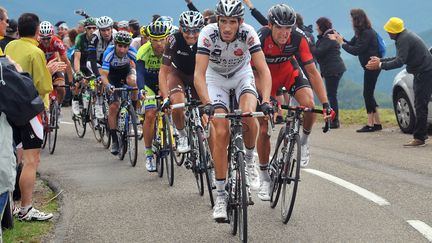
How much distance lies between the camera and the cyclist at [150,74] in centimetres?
1018

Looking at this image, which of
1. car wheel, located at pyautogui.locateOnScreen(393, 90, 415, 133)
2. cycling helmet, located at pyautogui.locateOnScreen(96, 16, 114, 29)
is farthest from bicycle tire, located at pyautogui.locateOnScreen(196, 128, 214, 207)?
car wheel, located at pyautogui.locateOnScreen(393, 90, 415, 133)

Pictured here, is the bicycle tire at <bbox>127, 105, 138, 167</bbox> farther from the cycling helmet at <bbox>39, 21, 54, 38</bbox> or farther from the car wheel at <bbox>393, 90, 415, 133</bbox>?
the car wheel at <bbox>393, 90, 415, 133</bbox>

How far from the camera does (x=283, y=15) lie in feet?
24.1

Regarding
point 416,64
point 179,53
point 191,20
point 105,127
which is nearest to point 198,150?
point 179,53

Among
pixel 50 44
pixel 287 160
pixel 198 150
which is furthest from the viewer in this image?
pixel 50 44

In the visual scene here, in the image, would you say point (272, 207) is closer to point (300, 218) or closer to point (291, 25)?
point (300, 218)

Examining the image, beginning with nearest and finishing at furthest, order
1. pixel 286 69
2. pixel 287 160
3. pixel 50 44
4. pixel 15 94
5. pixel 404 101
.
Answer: pixel 15 94 < pixel 287 160 < pixel 286 69 < pixel 50 44 < pixel 404 101

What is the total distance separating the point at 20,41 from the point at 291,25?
10.5 ft

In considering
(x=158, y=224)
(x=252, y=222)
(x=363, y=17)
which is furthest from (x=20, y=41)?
(x=363, y=17)

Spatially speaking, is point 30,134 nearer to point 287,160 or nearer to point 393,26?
point 287,160

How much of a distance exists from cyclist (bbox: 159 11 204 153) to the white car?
17.7 feet

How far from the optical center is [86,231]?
720cm

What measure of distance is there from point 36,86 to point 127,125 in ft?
11.9

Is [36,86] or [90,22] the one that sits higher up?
[90,22]
